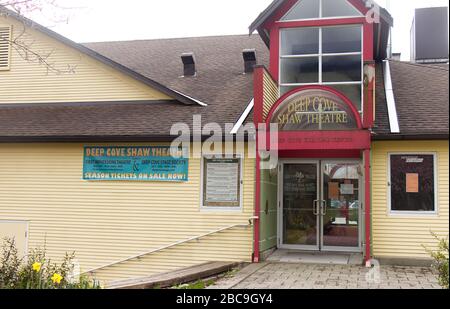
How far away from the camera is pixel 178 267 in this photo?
39.6ft

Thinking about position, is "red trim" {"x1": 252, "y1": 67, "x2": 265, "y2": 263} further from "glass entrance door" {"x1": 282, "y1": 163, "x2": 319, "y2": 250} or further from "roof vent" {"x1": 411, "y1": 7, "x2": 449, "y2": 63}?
"roof vent" {"x1": 411, "y1": 7, "x2": 449, "y2": 63}

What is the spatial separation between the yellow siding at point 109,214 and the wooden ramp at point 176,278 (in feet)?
3.09

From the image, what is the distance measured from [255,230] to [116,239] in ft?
11.5

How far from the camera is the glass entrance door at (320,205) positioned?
12.7m

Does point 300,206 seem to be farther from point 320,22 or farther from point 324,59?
point 320,22

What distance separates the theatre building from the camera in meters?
11.2

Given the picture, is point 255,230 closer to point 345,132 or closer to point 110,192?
point 345,132

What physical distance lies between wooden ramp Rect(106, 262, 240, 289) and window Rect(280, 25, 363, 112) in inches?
188

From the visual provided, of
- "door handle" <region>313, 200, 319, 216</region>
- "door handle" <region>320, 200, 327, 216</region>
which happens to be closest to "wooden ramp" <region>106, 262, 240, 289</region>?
"door handle" <region>313, 200, 319, 216</region>

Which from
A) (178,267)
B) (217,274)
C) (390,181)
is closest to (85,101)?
(178,267)

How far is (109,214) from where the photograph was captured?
1258cm

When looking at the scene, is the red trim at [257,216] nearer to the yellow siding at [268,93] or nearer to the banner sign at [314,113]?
the yellow siding at [268,93]

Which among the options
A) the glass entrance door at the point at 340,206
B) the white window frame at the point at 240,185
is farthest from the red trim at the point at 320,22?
the white window frame at the point at 240,185

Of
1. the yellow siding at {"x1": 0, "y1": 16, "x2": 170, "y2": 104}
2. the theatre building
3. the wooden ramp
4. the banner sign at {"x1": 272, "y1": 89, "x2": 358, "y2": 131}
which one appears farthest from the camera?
the yellow siding at {"x1": 0, "y1": 16, "x2": 170, "y2": 104}
